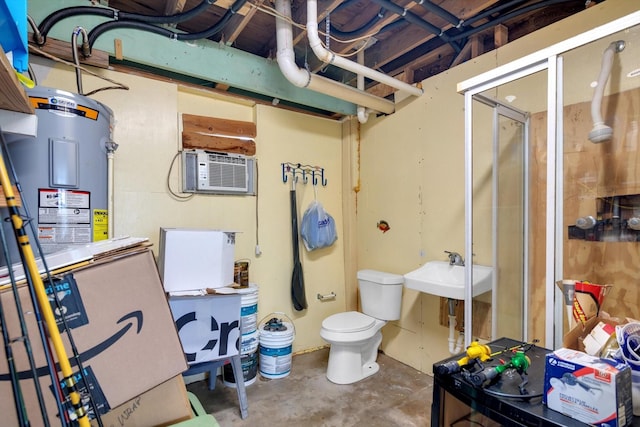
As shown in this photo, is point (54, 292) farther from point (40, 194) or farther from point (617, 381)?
point (617, 381)

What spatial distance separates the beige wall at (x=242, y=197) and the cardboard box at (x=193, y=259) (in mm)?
555

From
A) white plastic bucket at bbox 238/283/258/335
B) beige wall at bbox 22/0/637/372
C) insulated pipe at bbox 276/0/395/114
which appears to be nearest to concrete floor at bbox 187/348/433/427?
beige wall at bbox 22/0/637/372

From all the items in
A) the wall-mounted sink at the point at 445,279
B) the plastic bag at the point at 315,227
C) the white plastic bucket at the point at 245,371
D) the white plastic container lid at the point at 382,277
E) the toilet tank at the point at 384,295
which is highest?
the plastic bag at the point at 315,227

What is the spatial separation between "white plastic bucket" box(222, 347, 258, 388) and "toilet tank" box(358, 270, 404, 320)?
102 cm

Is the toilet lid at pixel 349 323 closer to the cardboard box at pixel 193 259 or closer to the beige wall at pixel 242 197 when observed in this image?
the beige wall at pixel 242 197

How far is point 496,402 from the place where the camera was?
109cm

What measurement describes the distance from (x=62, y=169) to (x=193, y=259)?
80cm

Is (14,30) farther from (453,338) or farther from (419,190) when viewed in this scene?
(453,338)

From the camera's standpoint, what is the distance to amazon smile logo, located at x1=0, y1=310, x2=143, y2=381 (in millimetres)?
873

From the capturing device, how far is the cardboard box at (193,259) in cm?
192

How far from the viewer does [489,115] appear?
1979 millimetres

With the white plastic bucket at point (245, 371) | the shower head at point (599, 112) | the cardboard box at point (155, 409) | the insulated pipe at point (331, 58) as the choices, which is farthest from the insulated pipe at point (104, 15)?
the white plastic bucket at point (245, 371)

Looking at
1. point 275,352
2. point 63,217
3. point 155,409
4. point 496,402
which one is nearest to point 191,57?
point 63,217

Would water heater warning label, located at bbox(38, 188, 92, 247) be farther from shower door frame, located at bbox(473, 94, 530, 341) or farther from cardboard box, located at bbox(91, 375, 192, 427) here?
shower door frame, located at bbox(473, 94, 530, 341)
